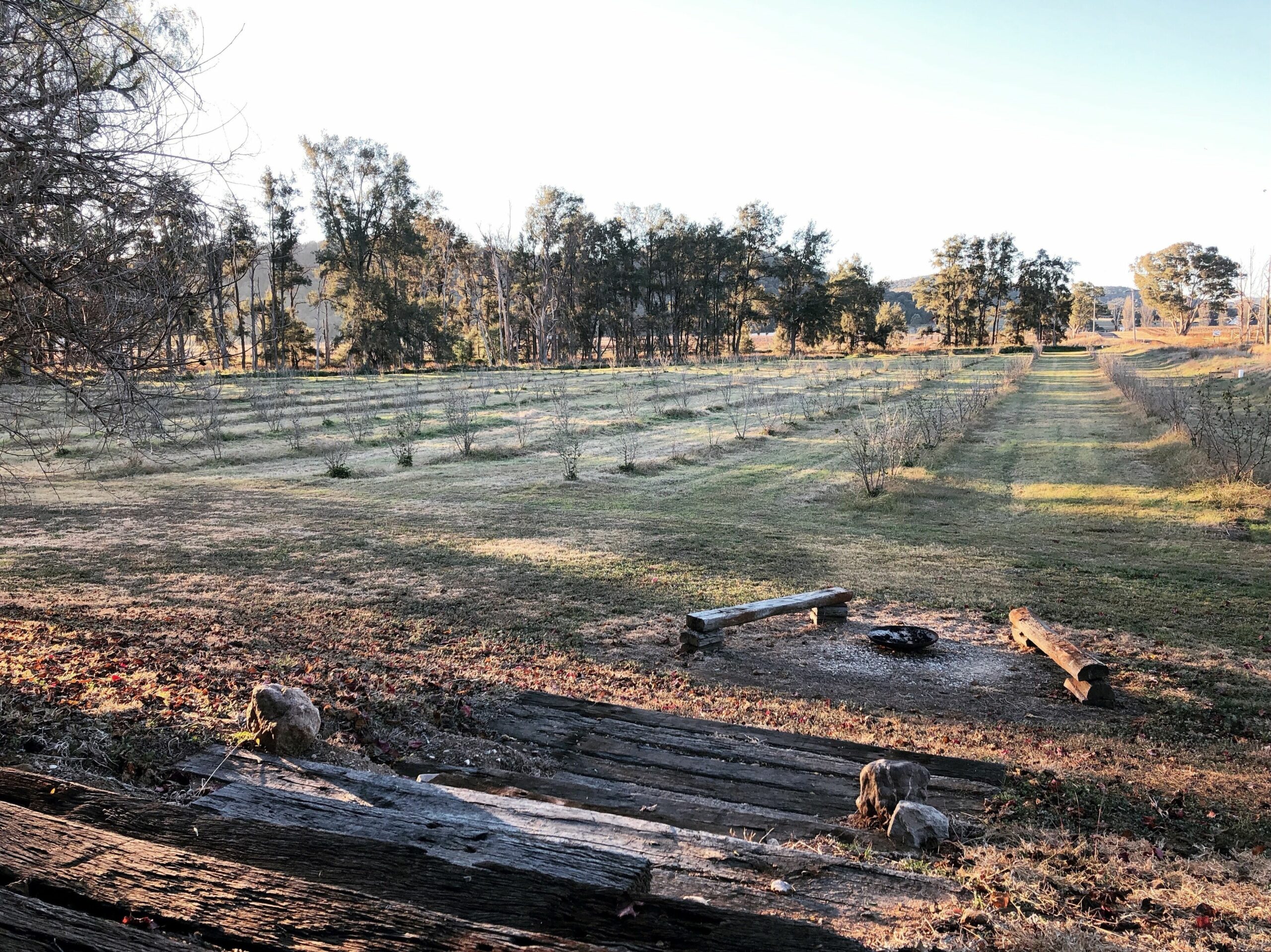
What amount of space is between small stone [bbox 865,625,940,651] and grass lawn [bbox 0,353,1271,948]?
1.26 ft

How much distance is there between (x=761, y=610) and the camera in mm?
6895

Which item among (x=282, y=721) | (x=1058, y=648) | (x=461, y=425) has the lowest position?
(x=1058, y=648)

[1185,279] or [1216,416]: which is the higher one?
[1185,279]

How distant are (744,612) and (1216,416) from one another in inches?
609

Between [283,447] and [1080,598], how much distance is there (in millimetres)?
17867

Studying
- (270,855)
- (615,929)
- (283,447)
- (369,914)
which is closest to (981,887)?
(615,929)

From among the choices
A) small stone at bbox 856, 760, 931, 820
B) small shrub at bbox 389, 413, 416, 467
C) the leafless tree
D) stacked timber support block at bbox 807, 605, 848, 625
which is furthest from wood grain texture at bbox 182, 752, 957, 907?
small shrub at bbox 389, 413, 416, 467

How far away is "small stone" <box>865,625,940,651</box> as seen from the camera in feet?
21.3

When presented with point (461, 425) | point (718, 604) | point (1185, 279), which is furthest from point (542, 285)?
point (1185, 279)

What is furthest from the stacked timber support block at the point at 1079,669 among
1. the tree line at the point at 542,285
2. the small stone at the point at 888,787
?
the tree line at the point at 542,285

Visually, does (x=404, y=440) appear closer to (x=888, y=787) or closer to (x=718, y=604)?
(x=718, y=604)

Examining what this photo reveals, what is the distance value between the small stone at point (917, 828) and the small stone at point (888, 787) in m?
0.11

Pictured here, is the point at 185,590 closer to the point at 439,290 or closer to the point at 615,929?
the point at 615,929

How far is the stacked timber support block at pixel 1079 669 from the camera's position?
5523 mm
